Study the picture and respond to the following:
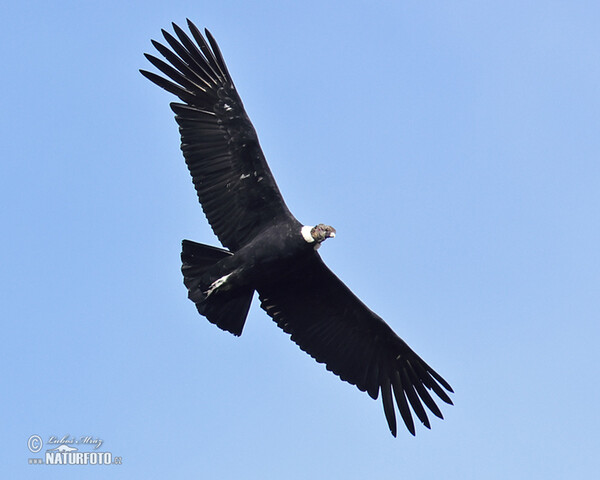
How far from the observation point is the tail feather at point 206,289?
56.3ft

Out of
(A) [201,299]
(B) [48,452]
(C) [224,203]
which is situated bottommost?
(B) [48,452]

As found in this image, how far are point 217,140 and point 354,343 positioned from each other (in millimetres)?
4224

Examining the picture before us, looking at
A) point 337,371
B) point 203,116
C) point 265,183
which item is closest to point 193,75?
point 203,116

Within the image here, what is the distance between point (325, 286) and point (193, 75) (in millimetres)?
4062

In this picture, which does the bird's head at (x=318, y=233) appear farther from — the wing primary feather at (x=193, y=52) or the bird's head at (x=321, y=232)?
Result: the wing primary feather at (x=193, y=52)

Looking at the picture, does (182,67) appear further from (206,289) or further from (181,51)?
(206,289)

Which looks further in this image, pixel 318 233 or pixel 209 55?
pixel 209 55

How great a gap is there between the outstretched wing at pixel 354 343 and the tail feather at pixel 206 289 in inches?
30.0

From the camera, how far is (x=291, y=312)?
18203 millimetres

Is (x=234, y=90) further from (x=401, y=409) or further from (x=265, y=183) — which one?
(x=401, y=409)

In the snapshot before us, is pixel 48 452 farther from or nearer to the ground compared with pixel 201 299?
nearer to the ground

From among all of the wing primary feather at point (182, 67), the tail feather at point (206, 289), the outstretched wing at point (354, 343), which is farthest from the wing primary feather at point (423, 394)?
the wing primary feather at point (182, 67)

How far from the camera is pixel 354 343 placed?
18.5 metres

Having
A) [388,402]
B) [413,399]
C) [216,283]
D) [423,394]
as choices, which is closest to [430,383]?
[423,394]
